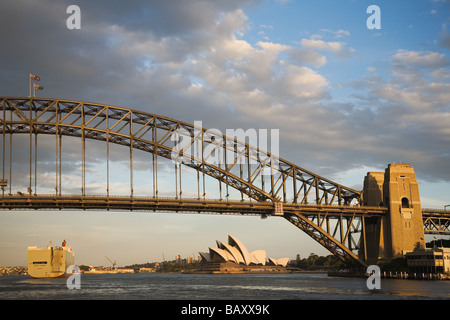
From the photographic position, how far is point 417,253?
101 m

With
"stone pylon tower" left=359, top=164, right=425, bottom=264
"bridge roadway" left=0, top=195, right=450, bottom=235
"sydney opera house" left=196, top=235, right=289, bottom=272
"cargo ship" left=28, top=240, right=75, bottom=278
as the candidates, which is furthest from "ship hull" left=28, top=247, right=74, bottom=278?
"stone pylon tower" left=359, top=164, right=425, bottom=264

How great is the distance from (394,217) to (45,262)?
94323 mm

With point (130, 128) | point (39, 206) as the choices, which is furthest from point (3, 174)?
point (130, 128)

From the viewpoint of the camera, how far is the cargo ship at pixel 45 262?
154 metres

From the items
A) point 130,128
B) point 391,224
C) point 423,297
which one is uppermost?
point 130,128

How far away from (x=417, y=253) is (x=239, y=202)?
1276 inches

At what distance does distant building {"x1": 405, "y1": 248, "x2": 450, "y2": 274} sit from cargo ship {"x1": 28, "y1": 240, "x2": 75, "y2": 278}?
97114 mm

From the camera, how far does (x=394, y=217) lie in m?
109

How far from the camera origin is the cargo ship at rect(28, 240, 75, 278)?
154 m

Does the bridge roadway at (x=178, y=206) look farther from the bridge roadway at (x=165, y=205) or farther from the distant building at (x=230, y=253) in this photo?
the distant building at (x=230, y=253)

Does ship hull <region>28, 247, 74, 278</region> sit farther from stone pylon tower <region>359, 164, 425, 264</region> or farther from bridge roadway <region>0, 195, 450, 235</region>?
stone pylon tower <region>359, 164, 425, 264</region>
